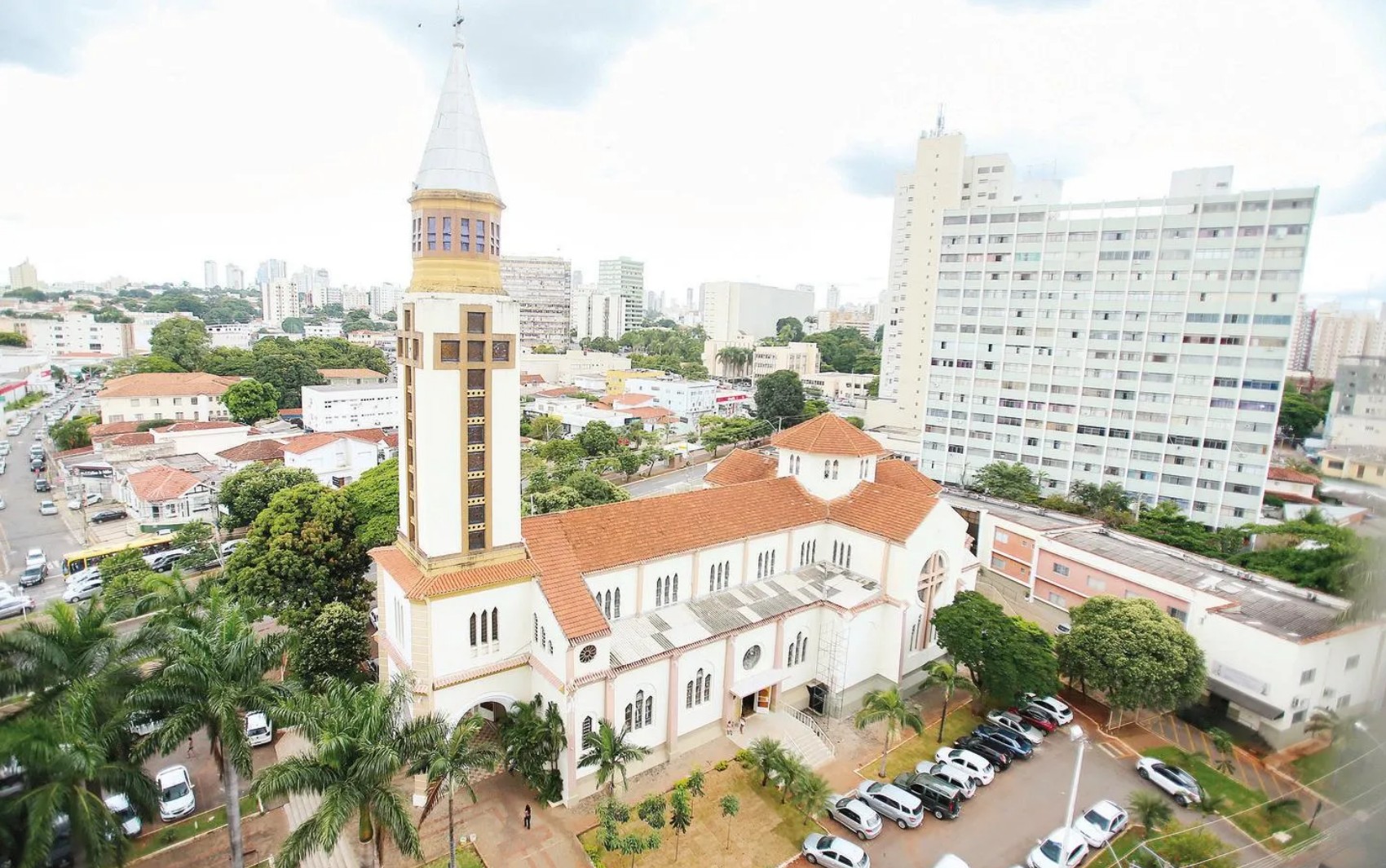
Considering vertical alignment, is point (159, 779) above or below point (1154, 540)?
below

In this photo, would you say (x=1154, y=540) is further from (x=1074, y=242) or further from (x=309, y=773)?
(x=309, y=773)

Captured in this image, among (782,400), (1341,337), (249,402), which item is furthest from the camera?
(782,400)

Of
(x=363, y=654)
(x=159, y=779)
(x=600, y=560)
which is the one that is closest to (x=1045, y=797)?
(x=600, y=560)

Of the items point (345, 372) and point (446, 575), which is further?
point (345, 372)

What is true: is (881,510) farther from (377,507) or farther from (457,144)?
(377,507)

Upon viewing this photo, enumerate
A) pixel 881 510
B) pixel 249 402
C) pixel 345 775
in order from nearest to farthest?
pixel 345 775
pixel 881 510
pixel 249 402

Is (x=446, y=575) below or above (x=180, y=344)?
below

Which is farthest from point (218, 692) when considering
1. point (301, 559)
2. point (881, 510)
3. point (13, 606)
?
point (13, 606)
